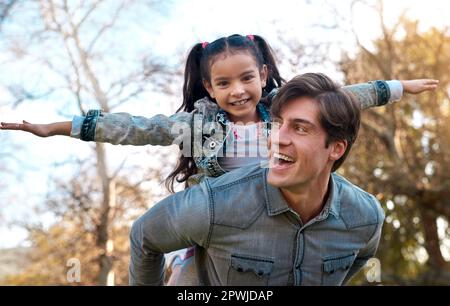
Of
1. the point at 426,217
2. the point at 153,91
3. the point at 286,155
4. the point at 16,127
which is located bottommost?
the point at 426,217

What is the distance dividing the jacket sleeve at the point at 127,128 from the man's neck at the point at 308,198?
67 cm

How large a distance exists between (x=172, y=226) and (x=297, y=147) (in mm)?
584

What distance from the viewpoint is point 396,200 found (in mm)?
10453

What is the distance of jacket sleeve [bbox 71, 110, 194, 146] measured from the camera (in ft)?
9.22

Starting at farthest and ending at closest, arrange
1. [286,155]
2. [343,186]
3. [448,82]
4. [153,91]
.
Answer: [448,82]
[153,91]
[343,186]
[286,155]

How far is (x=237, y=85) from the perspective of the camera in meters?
3.04

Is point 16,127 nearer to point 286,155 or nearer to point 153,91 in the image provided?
point 286,155

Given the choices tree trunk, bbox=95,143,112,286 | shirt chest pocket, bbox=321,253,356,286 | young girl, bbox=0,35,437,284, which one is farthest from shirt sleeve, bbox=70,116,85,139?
tree trunk, bbox=95,143,112,286

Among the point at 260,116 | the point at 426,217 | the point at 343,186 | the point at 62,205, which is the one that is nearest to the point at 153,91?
the point at 62,205

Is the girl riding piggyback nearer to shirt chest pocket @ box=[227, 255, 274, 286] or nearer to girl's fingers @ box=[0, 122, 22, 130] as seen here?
girl's fingers @ box=[0, 122, 22, 130]

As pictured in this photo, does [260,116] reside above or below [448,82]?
below

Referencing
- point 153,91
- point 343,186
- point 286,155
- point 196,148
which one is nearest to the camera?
point 286,155

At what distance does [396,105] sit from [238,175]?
830cm

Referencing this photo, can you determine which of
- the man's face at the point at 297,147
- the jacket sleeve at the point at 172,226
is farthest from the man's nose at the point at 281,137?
the jacket sleeve at the point at 172,226
